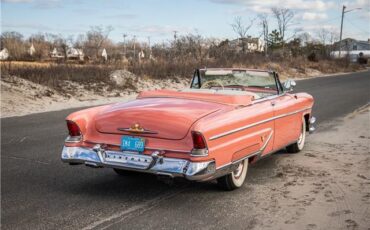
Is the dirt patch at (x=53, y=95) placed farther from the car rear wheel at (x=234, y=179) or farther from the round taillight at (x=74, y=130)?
the car rear wheel at (x=234, y=179)

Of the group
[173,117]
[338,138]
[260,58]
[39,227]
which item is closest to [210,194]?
[173,117]

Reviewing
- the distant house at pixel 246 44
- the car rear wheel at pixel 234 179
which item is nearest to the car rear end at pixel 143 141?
the car rear wheel at pixel 234 179

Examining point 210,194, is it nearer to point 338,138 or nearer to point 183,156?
point 183,156

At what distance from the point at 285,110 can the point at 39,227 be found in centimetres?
361

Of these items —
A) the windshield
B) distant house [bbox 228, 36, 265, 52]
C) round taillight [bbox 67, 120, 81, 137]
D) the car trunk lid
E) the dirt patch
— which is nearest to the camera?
the car trunk lid

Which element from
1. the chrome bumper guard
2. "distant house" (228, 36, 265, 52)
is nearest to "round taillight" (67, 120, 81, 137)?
the chrome bumper guard

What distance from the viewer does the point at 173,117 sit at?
4855 mm

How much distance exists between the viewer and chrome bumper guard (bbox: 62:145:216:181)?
462 centimetres

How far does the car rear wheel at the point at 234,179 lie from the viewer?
17.3 feet

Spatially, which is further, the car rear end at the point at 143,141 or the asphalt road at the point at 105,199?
the car rear end at the point at 143,141

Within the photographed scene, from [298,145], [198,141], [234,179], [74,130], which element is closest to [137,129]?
[198,141]

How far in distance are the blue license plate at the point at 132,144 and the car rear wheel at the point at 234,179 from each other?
3.26 ft

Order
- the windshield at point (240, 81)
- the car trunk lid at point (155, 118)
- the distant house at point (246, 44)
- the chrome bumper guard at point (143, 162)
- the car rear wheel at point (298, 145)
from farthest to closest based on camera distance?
the distant house at point (246, 44) < the car rear wheel at point (298, 145) < the windshield at point (240, 81) < the car trunk lid at point (155, 118) < the chrome bumper guard at point (143, 162)

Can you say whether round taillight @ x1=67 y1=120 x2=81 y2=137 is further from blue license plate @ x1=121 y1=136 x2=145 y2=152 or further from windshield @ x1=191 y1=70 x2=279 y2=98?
windshield @ x1=191 y1=70 x2=279 y2=98
